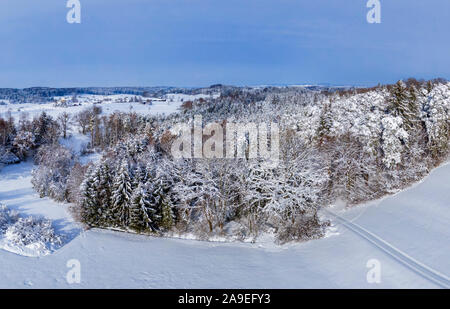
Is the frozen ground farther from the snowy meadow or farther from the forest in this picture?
the forest

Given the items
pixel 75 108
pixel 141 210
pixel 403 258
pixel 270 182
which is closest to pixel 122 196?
pixel 141 210

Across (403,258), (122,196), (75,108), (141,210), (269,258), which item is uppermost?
(75,108)

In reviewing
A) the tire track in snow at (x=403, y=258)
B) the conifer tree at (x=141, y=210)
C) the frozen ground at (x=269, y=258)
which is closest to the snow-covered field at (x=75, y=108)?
the conifer tree at (x=141, y=210)

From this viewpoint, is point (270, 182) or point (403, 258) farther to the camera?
point (270, 182)

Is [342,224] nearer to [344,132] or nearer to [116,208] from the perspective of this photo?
[344,132]

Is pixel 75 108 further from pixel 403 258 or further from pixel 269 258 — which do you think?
pixel 403 258
